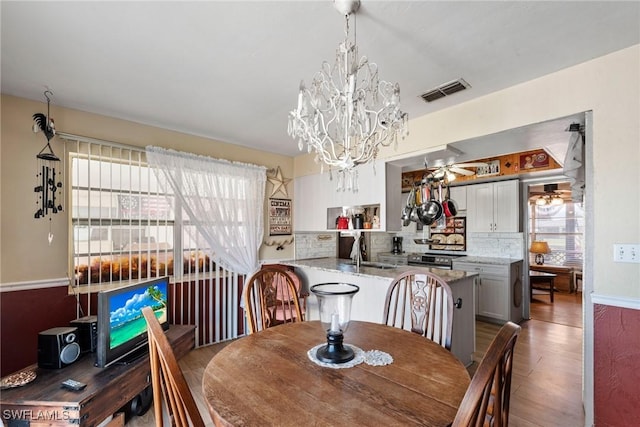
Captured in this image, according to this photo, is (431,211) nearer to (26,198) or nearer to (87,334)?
(87,334)

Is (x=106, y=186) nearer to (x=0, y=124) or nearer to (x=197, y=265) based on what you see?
(x=0, y=124)

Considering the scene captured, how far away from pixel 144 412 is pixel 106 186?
1.89 meters

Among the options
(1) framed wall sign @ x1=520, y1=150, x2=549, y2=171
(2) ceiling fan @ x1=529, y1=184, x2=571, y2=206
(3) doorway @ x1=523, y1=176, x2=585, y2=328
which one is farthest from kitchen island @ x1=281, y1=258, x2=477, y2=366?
(2) ceiling fan @ x1=529, y1=184, x2=571, y2=206

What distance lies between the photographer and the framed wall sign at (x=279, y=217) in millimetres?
3912

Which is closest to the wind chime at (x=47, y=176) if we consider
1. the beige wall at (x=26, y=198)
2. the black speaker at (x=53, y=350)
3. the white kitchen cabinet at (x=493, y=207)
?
the beige wall at (x=26, y=198)

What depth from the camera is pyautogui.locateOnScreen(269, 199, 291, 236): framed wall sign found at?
3912 millimetres

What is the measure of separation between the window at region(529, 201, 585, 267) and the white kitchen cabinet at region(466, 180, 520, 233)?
10.6ft

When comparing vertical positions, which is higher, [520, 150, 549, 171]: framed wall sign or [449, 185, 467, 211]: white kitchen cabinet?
[520, 150, 549, 171]: framed wall sign

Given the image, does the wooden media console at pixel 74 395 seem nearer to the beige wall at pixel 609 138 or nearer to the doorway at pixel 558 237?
the beige wall at pixel 609 138

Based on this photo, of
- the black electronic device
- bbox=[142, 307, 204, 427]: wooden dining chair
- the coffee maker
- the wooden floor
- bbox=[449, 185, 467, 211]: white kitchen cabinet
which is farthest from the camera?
the coffee maker

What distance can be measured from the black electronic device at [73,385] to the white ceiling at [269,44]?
1918 mm

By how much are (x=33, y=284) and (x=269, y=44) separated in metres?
2.54

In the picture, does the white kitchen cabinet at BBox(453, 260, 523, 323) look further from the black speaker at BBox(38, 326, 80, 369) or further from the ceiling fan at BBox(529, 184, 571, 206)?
the black speaker at BBox(38, 326, 80, 369)

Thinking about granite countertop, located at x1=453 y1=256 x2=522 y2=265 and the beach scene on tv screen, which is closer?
the beach scene on tv screen
